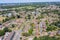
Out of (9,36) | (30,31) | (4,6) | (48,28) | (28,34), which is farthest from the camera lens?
Answer: (4,6)

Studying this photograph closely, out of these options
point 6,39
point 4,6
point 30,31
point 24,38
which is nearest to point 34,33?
point 30,31

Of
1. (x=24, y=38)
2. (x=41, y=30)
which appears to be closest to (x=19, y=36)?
(x=24, y=38)

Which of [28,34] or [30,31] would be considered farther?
[30,31]

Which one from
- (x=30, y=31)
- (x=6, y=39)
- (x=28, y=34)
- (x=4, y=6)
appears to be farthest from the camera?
(x=4, y=6)

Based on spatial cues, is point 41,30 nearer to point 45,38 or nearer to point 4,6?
point 45,38

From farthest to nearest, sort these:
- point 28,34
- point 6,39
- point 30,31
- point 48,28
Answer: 1. point 48,28
2. point 30,31
3. point 28,34
4. point 6,39

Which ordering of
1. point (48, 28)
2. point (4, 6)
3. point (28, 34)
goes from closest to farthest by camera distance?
point (28, 34) < point (48, 28) < point (4, 6)

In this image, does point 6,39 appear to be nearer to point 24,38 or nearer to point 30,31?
point 24,38

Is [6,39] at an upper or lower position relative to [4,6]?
upper

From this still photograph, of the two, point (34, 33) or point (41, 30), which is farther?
point (41, 30)
